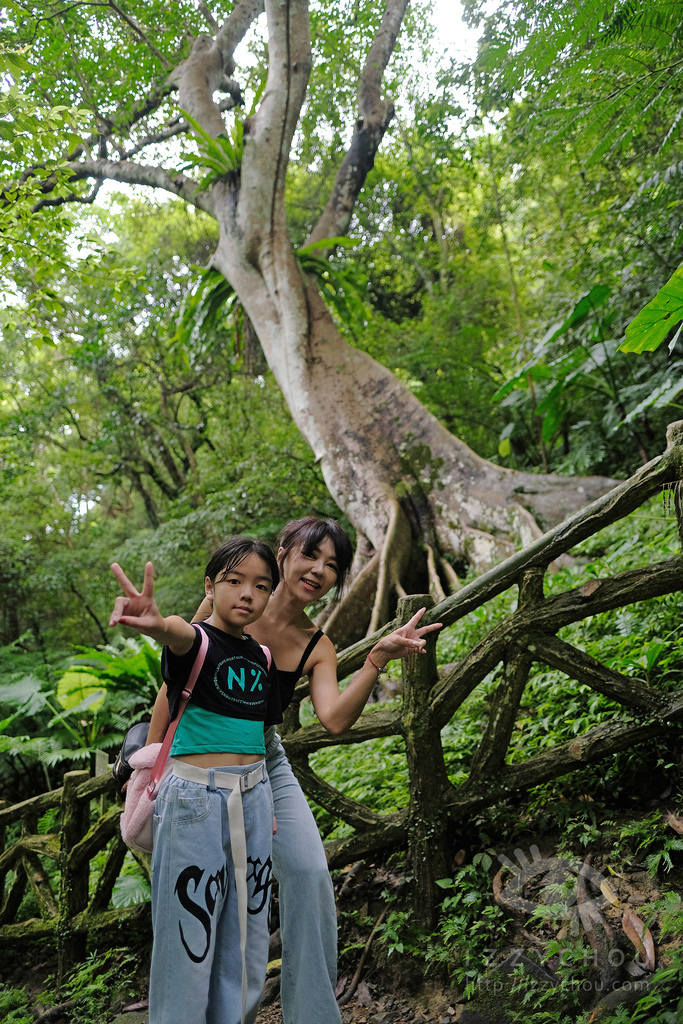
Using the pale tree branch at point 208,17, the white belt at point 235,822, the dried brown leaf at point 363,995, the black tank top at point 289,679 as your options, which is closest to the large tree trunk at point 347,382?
the pale tree branch at point 208,17

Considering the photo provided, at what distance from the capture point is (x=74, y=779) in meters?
3.25

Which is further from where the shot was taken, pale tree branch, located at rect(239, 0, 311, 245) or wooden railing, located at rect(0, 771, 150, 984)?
pale tree branch, located at rect(239, 0, 311, 245)

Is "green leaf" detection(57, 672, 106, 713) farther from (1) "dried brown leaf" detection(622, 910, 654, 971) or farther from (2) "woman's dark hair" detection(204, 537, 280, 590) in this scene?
(1) "dried brown leaf" detection(622, 910, 654, 971)

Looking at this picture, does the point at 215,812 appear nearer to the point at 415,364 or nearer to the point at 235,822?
the point at 235,822

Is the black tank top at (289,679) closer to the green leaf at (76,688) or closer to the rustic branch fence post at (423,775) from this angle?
the rustic branch fence post at (423,775)

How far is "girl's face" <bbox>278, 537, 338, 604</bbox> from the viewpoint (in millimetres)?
2119

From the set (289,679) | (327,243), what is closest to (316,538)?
(289,679)

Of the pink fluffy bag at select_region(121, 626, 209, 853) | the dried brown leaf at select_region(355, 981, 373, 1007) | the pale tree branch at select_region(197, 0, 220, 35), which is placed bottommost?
the dried brown leaf at select_region(355, 981, 373, 1007)

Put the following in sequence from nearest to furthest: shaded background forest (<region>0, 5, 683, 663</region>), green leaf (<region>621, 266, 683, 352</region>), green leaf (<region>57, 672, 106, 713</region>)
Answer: green leaf (<region>621, 266, 683, 352</region>)
green leaf (<region>57, 672, 106, 713</region>)
shaded background forest (<region>0, 5, 683, 663</region>)

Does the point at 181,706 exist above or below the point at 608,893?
above

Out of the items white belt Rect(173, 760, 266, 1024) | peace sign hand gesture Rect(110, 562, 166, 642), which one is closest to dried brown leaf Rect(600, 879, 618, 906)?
white belt Rect(173, 760, 266, 1024)

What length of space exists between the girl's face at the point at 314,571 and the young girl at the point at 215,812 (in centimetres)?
18

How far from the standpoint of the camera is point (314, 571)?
211 centimetres

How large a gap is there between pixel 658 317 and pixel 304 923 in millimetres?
2654
